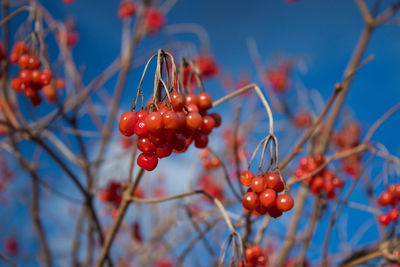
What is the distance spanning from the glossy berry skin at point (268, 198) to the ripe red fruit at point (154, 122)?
1.24 ft

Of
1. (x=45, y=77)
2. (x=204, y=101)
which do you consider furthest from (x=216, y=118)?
(x=45, y=77)

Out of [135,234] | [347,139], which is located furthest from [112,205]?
[347,139]

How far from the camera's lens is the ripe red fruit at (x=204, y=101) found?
1064mm

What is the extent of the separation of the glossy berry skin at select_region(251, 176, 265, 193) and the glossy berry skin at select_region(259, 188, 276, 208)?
1 cm

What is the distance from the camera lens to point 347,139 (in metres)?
3.31

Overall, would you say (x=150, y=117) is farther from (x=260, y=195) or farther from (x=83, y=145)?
(x=83, y=145)

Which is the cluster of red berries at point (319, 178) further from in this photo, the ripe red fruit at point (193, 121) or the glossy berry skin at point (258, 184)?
the ripe red fruit at point (193, 121)

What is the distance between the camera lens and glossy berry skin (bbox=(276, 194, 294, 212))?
91cm

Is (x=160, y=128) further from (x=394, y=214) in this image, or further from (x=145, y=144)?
(x=394, y=214)

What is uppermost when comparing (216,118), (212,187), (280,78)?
(280,78)

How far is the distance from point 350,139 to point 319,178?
1910mm

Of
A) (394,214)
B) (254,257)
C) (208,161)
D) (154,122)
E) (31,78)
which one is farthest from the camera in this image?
(208,161)

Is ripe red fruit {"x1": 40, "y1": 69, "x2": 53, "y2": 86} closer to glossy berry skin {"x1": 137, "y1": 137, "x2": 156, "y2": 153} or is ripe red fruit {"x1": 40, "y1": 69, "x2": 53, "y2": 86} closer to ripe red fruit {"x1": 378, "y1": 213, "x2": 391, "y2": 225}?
glossy berry skin {"x1": 137, "y1": 137, "x2": 156, "y2": 153}

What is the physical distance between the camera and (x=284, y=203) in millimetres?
915
